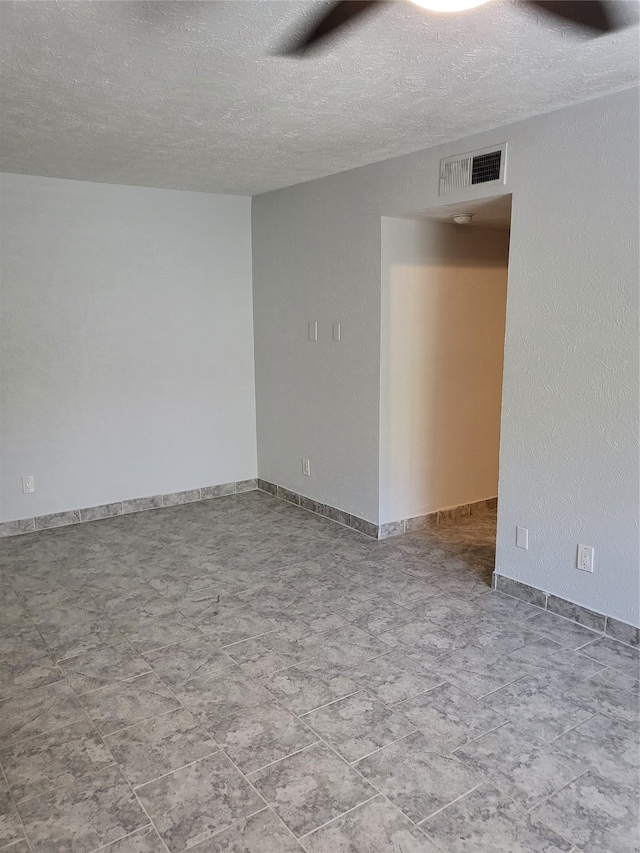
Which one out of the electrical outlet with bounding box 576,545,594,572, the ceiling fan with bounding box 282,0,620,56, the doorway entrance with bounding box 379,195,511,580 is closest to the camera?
the ceiling fan with bounding box 282,0,620,56

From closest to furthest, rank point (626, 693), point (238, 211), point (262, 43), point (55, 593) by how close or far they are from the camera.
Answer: point (262, 43) → point (626, 693) → point (55, 593) → point (238, 211)

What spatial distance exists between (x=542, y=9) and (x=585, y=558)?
7.25 ft

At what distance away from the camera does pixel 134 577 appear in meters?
3.66

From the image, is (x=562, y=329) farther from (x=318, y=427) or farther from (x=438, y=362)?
(x=318, y=427)

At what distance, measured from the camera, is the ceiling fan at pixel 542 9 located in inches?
70.0

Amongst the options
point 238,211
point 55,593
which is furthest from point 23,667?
point 238,211

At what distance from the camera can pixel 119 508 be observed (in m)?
4.77

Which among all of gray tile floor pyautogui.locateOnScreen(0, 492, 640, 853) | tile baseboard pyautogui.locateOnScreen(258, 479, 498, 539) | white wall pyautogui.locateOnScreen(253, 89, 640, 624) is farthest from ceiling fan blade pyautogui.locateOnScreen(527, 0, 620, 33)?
tile baseboard pyautogui.locateOnScreen(258, 479, 498, 539)

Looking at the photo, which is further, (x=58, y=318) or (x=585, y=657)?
(x=58, y=318)

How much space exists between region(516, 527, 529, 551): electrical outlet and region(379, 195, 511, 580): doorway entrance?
2.69 feet

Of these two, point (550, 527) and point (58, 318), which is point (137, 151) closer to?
point (58, 318)

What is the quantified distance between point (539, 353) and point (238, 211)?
9.60 ft

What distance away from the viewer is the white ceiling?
6.46 feet

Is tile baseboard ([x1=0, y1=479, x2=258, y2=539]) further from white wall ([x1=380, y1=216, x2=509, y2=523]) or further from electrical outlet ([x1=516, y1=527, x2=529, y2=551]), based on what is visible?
electrical outlet ([x1=516, y1=527, x2=529, y2=551])
